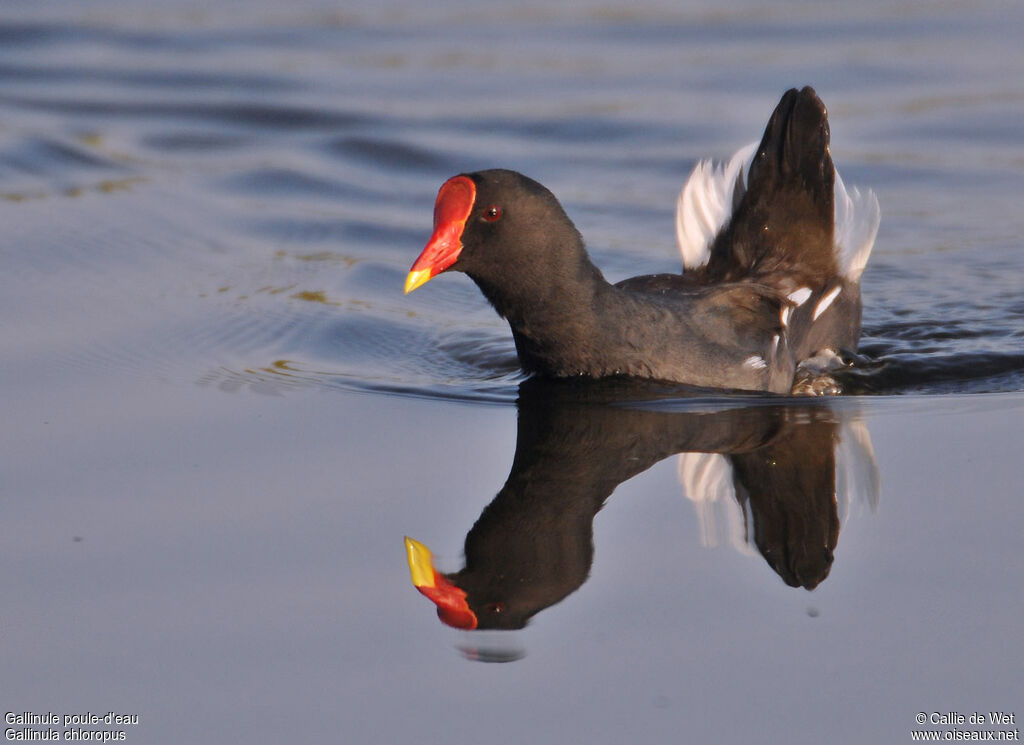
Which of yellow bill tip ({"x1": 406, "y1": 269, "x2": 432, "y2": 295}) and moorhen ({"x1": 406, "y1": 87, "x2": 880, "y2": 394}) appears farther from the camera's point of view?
moorhen ({"x1": 406, "y1": 87, "x2": 880, "y2": 394})

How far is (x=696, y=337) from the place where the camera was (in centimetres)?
550

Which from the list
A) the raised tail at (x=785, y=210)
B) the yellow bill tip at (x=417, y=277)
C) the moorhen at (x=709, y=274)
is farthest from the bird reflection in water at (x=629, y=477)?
the raised tail at (x=785, y=210)

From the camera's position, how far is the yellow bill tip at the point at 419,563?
3.78 m

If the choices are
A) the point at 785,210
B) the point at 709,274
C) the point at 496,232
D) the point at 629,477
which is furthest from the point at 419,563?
the point at 785,210

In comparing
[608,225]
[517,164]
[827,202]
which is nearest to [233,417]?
[827,202]

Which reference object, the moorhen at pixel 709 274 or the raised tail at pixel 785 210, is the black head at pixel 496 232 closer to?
the moorhen at pixel 709 274

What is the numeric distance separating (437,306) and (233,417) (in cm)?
212

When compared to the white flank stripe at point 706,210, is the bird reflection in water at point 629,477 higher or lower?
lower

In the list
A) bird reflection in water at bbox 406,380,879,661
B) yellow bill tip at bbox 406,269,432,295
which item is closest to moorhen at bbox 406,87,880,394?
yellow bill tip at bbox 406,269,432,295

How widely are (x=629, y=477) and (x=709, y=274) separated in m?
2.06

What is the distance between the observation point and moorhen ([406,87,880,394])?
17.0 feet

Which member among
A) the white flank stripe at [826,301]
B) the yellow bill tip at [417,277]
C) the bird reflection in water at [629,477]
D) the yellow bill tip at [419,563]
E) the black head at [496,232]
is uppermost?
the black head at [496,232]

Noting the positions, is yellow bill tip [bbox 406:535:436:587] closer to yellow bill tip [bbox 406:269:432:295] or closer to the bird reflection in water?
the bird reflection in water

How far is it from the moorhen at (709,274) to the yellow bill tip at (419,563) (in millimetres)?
1287
